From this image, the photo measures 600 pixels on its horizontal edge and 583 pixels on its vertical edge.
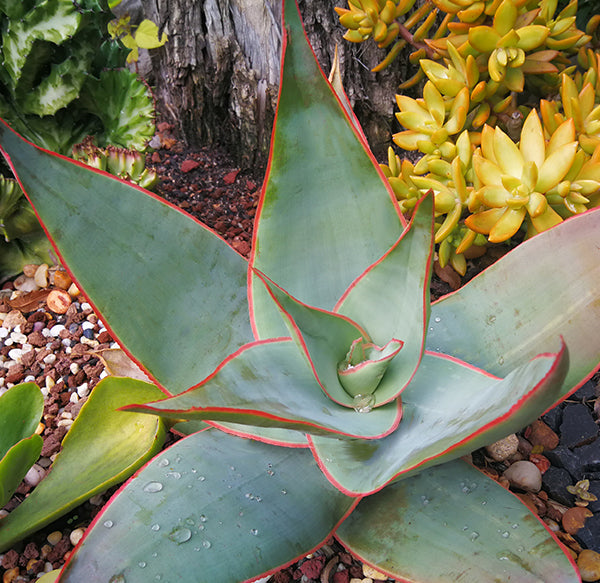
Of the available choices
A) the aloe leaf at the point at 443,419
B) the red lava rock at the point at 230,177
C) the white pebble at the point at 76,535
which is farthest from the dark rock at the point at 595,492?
the red lava rock at the point at 230,177

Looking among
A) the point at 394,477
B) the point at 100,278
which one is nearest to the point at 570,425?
the point at 394,477

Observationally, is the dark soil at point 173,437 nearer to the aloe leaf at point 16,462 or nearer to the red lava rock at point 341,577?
the red lava rock at point 341,577

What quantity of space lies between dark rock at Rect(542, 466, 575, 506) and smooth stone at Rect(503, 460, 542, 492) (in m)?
0.01

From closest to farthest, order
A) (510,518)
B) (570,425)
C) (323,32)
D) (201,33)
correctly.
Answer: (510,518)
(570,425)
(323,32)
(201,33)

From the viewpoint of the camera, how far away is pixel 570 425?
3.33ft

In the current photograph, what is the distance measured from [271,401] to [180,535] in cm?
21

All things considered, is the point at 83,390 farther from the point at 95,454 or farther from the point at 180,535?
the point at 180,535

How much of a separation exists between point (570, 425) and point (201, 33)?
1.40 m

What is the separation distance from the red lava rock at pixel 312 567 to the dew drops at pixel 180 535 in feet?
0.93

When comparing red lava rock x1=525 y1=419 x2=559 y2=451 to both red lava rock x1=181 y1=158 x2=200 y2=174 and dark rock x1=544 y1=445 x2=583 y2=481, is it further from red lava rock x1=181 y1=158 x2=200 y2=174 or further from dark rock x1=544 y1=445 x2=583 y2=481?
red lava rock x1=181 y1=158 x2=200 y2=174

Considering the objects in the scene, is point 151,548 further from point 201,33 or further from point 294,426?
point 201,33

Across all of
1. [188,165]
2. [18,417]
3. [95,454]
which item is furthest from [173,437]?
[188,165]

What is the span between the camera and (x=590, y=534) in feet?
2.84

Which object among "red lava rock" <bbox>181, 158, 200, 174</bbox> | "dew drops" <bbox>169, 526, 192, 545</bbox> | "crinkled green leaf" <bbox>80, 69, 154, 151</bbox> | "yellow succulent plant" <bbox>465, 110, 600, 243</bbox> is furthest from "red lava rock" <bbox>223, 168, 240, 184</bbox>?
"dew drops" <bbox>169, 526, 192, 545</bbox>
